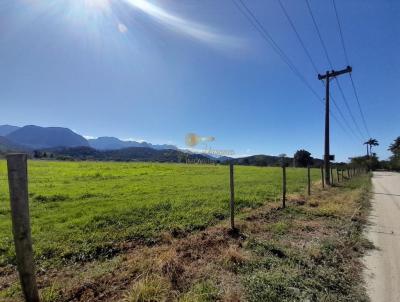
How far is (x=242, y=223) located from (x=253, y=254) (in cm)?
261

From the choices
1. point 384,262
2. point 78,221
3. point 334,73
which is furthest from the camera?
point 334,73

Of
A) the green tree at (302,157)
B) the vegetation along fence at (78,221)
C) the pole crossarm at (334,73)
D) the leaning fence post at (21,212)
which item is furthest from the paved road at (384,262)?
the green tree at (302,157)

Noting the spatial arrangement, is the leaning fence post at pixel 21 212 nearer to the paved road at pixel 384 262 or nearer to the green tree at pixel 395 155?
the paved road at pixel 384 262

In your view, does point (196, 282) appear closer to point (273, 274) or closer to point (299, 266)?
point (273, 274)

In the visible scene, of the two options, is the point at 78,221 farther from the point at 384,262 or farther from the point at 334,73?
the point at 334,73

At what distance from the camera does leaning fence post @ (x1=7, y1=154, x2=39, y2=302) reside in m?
3.21

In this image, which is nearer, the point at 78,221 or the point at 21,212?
the point at 21,212

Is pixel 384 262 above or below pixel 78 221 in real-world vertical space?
below

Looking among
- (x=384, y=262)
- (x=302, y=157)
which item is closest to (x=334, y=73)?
(x=384, y=262)

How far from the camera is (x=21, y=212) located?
3262 millimetres

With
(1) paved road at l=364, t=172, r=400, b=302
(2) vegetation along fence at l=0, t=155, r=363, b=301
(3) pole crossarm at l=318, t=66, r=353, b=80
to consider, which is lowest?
(1) paved road at l=364, t=172, r=400, b=302

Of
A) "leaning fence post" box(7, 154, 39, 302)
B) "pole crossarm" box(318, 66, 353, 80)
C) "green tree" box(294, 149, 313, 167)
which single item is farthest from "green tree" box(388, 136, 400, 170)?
"leaning fence post" box(7, 154, 39, 302)

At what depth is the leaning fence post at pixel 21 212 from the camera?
3215 millimetres

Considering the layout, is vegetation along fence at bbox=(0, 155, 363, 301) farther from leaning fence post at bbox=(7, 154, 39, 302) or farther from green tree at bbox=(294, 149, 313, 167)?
green tree at bbox=(294, 149, 313, 167)
